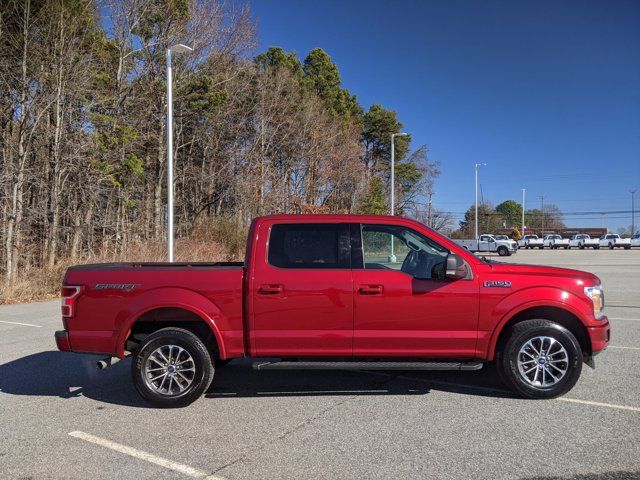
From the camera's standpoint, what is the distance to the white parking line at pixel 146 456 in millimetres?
3533

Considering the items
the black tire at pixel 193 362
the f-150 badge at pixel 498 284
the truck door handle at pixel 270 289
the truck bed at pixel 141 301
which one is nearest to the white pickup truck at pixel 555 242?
the f-150 badge at pixel 498 284

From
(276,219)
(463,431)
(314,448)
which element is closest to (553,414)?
(463,431)

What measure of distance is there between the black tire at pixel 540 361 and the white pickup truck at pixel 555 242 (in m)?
62.9

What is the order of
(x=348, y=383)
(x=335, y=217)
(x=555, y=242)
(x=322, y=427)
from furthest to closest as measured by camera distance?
1. (x=555, y=242)
2. (x=348, y=383)
3. (x=335, y=217)
4. (x=322, y=427)

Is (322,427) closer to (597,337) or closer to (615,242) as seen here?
(597,337)

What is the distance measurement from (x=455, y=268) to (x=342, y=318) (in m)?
1.22

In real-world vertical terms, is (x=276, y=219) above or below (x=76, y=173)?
below

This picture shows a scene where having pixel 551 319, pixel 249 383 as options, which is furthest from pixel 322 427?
pixel 551 319

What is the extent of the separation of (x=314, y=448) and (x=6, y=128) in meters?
17.8

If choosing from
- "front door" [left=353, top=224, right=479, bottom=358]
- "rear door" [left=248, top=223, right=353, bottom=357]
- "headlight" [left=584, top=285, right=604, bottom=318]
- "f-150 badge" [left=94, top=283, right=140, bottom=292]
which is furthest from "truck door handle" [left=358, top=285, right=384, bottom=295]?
"f-150 badge" [left=94, top=283, right=140, bottom=292]

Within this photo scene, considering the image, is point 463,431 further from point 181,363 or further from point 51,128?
point 51,128

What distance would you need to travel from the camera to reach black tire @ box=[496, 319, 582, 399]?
4.88 metres

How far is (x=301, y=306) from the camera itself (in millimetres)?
4902

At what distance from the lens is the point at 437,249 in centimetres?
518
